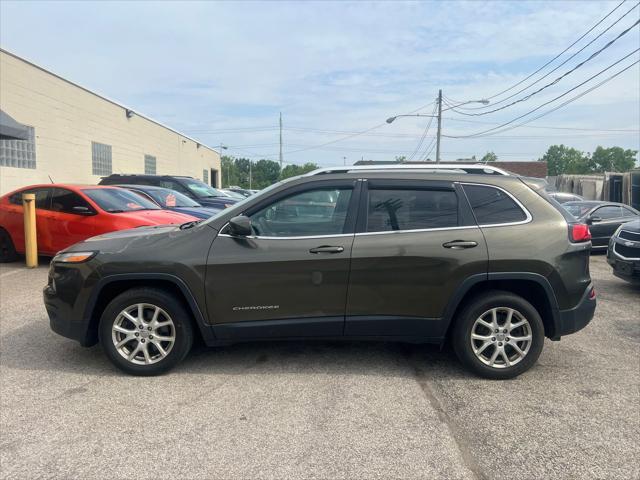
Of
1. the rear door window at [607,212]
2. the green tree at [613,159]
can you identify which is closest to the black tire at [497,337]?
the rear door window at [607,212]

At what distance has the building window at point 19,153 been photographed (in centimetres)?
1495

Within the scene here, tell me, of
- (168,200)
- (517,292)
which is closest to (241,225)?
(517,292)

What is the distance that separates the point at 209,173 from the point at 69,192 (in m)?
42.5

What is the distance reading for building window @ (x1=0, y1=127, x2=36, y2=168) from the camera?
14.9m

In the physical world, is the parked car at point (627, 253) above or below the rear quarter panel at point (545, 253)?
below

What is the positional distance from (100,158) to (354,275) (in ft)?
70.7

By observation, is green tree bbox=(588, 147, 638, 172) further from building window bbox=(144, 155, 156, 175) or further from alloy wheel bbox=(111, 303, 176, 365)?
alloy wheel bbox=(111, 303, 176, 365)

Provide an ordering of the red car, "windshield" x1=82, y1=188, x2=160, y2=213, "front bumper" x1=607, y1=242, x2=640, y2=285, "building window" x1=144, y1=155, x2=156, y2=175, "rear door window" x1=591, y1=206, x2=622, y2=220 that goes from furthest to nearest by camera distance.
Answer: "building window" x1=144, y1=155, x2=156, y2=175 → "rear door window" x1=591, y1=206, x2=622, y2=220 → "windshield" x1=82, y1=188, x2=160, y2=213 → the red car → "front bumper" x1=607, y1=242, x2=640, y2=285

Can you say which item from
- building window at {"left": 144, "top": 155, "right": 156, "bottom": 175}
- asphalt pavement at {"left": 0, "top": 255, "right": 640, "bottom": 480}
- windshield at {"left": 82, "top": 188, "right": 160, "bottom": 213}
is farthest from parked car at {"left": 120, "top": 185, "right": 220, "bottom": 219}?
building window at {"left": 144, "top": 155, "right": 156, "bottom": 175}

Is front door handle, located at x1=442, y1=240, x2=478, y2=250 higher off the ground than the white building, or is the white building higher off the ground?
the white building

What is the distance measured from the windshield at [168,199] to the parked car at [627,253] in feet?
27.5

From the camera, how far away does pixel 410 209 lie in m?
4.17

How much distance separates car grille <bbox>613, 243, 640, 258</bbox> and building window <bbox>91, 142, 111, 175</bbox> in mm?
20376

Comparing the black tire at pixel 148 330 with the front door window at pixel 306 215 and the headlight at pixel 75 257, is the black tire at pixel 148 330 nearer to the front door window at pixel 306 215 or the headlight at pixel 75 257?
the headlight at pixel 75 257
